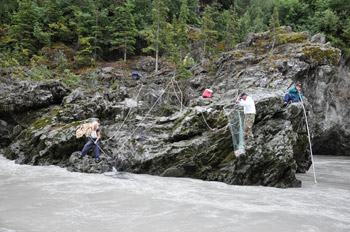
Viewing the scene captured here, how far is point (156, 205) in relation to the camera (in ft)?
20.6

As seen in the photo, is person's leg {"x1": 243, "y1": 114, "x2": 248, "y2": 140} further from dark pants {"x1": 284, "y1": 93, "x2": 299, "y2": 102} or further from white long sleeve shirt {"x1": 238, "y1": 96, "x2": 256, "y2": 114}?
dark pants {"x1": 284, "y1": 93, "x2": 299, "y2": 102}

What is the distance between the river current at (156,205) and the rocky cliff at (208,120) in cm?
91

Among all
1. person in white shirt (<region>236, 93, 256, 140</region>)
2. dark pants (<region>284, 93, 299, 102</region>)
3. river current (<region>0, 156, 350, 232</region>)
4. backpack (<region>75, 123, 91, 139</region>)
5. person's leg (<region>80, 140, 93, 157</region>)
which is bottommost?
river current (<region>0, 156, 350, 232</region>)

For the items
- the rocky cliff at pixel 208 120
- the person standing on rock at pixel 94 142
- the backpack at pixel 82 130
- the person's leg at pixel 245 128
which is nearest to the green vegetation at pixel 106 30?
the rocky cliff at pixel 208 120

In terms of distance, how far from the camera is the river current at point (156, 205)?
4996 mm

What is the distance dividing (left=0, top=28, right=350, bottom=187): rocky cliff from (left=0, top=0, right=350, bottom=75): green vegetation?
744cm

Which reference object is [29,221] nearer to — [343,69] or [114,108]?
[114,108]

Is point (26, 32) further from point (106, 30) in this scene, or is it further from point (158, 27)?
point (158, 27)

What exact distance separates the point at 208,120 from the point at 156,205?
536cm

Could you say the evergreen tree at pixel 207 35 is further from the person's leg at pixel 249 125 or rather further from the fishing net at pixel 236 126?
the person's leg at pixel 249 125

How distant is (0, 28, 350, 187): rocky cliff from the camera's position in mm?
9555

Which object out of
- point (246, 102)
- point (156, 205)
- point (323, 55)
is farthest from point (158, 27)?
point (156, 205)

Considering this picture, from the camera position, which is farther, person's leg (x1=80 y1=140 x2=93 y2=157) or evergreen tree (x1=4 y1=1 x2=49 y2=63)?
evergreen tree (x1=4 y1=1 x2=49 y2=63)

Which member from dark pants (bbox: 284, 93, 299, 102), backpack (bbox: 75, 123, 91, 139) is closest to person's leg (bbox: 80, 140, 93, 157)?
backpack (bbox: 75, 123, 91, 139)
